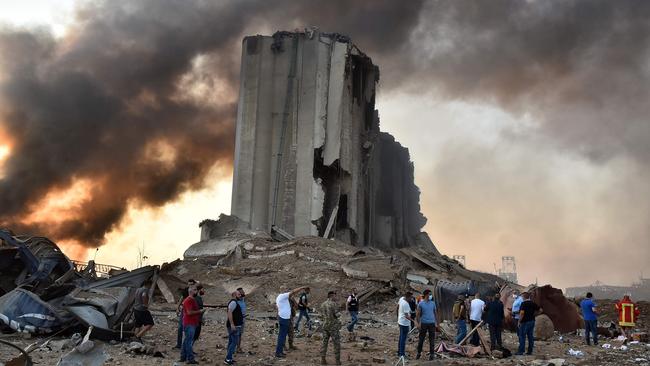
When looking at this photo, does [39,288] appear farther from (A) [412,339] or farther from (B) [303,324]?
(A) [412,339]

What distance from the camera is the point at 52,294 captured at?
12062mm

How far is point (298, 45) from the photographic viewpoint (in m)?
33.8

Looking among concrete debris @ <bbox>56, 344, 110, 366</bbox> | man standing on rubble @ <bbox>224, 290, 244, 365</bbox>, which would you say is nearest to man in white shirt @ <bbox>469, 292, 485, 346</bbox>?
man standing on rubble @ <bbox>224, 290, 244, 365</bbox>

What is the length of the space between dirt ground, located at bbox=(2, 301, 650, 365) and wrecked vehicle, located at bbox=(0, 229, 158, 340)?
45 centimetres

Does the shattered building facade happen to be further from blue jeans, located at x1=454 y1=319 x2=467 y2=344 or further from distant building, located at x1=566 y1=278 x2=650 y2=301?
distant building, located at x1=566 y1=278 x2=650 y2=301

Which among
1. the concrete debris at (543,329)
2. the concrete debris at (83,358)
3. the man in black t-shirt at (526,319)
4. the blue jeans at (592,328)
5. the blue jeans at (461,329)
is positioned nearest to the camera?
the concrete debris at (83,358)

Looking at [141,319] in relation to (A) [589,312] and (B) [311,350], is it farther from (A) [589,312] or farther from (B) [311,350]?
(A) [589,312]

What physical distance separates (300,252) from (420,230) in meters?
22.0

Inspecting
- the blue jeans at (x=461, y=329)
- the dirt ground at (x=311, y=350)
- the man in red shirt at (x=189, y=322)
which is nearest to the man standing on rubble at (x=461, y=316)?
the blue jeans at (x=461, y=329)

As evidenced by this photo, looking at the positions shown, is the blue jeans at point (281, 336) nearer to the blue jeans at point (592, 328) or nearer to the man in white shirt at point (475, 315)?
the man in white shirt at point (475, 315)

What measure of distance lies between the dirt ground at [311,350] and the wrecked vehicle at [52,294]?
45 centimetres

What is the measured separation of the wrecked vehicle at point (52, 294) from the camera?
11.0 m

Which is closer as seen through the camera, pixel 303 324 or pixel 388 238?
pixel 303 324

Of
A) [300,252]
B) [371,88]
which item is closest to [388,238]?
[371,88]
